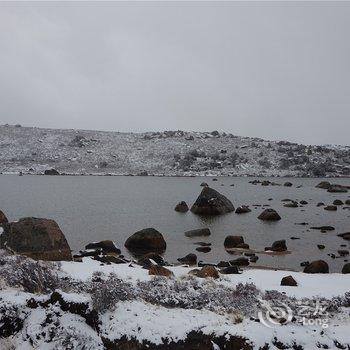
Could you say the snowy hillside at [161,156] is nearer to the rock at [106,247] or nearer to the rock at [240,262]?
the rock at [106,247]

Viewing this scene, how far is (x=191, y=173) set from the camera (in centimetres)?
9119

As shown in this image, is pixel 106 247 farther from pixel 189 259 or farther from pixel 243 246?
pixel 243 246

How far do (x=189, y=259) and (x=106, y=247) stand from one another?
15.3 ft

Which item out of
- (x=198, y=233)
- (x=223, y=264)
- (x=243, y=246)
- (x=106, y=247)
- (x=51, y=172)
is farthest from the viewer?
(x=51, y=172)

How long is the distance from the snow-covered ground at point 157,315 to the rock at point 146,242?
34.7 feet

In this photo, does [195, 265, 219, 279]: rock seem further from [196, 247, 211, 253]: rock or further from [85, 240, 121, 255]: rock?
[85, 240, 121, 255]: rock

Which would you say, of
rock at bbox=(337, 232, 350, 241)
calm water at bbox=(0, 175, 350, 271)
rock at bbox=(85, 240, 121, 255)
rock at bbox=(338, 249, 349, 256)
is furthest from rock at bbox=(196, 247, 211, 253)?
rock at bbox=(337, 232, 350, 241)

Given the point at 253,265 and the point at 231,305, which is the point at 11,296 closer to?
the point at 231,305

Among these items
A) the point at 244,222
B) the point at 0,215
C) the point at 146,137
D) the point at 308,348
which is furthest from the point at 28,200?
the point at 146,137

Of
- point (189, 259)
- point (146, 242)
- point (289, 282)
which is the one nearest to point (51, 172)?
point (146, 242)

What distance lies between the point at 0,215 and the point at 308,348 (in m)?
21.0

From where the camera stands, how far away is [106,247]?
21.9 m

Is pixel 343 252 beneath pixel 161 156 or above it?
beneath

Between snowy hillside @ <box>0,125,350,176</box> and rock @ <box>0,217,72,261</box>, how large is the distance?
73.7 m
